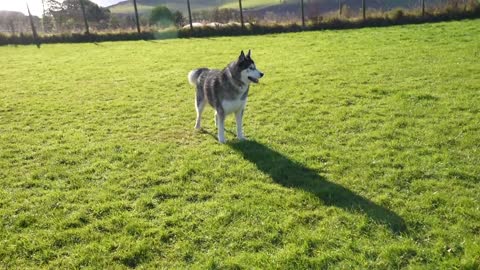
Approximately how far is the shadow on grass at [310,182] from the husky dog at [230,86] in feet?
2.09

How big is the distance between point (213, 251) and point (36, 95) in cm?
1042

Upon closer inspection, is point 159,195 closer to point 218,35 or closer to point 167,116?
point 167,116

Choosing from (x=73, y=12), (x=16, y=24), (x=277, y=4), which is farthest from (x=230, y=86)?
(x=277, y=4)

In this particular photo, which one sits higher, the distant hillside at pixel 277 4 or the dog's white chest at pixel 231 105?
the distant hillside at pixel 277 4

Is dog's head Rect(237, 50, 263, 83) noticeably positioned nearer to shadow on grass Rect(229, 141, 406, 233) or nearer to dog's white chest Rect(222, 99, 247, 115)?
dog's white chest Rect(222, 99, 247, 115)

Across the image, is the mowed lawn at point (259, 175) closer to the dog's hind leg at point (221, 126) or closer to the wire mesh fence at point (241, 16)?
the dog's hind leg at point (221, 126)

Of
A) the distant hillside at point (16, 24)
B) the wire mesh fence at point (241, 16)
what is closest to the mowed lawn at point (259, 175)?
the wire mesh fence at point (241, 16)

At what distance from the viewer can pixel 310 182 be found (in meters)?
5.79

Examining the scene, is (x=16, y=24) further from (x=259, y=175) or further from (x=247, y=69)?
(x=259, y=175)

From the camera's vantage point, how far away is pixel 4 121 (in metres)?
9.65

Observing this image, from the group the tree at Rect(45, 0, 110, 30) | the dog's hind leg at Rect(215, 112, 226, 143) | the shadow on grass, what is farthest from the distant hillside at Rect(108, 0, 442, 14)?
the shadow on grass

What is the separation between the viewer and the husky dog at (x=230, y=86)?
707 cm

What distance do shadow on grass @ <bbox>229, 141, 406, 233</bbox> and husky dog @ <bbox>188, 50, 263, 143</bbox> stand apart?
637mm

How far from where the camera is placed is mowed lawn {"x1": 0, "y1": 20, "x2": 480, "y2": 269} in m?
4.35
